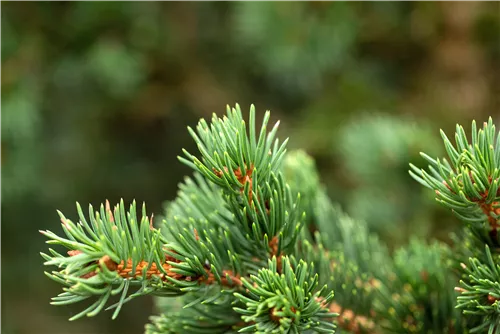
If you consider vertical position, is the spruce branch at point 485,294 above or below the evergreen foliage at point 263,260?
below

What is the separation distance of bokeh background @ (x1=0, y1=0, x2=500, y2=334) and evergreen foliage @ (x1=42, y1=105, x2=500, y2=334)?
0.28 m

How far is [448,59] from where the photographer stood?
2.81 ft

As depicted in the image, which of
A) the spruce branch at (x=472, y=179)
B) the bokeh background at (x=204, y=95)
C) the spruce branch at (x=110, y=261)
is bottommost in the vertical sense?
the spruce branch at (x=110, y=261)

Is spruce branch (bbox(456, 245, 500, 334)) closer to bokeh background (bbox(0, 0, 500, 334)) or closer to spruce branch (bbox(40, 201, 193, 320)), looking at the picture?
spruce branch (bbox(40, 201, 193, 320))

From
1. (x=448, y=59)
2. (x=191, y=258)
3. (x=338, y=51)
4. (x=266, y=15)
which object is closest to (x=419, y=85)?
(x=448, y=59)

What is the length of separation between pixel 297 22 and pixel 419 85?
0.28 meters

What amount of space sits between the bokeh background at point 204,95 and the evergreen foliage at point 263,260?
28 cm

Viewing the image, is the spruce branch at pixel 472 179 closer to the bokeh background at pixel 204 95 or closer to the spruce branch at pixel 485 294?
the spruce branch at pixel 485 294

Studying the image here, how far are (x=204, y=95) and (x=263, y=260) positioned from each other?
0.67 m

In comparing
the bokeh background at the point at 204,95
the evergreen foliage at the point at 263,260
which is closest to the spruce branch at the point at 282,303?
the evergreen foliage at the point at 263,260

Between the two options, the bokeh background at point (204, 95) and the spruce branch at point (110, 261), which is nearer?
the spruce branch at point (110, 261)

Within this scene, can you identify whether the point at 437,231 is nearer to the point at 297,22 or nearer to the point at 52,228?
the point at 297,22

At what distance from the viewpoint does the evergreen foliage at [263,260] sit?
11.1 inches

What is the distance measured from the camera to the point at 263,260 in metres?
0.34
